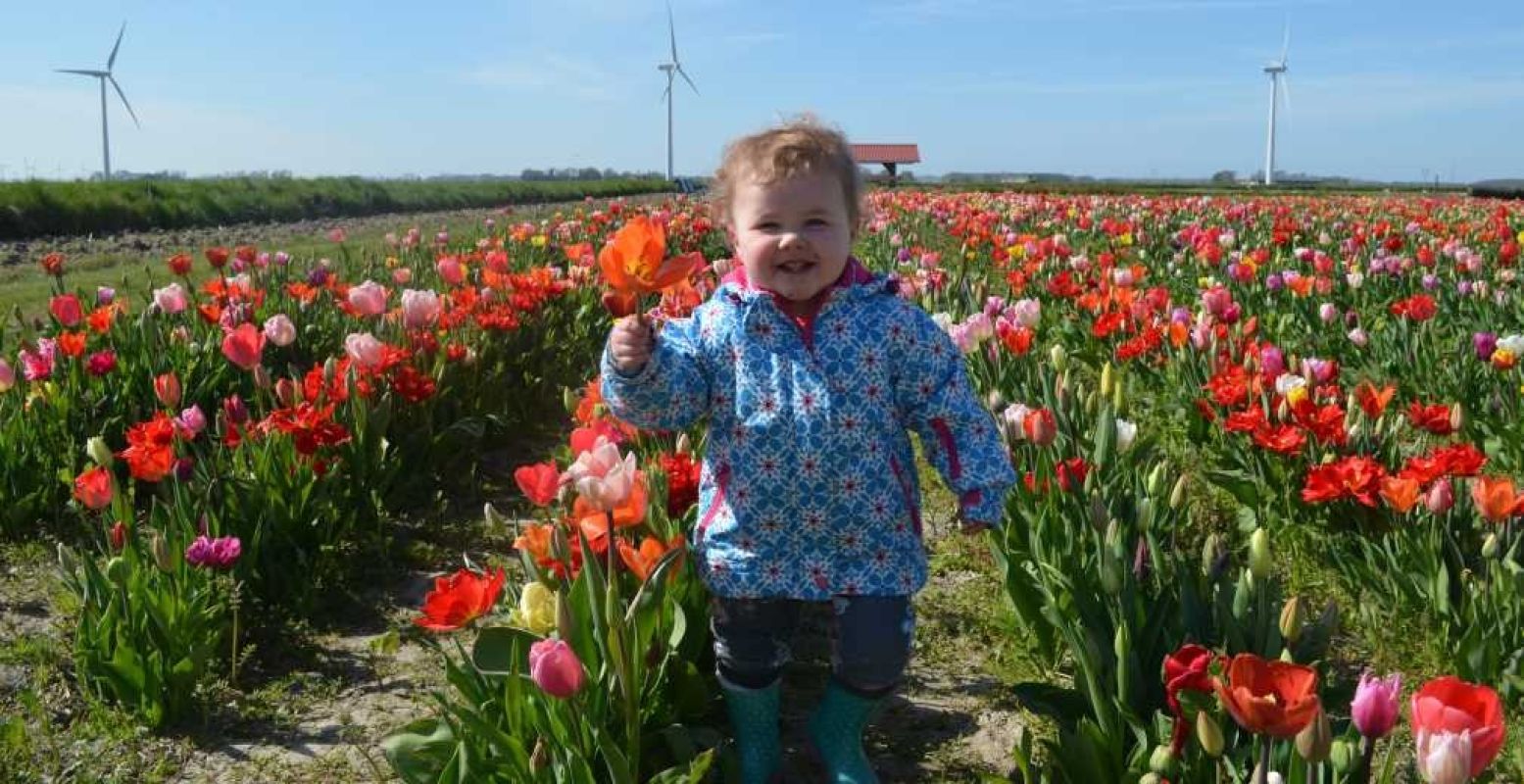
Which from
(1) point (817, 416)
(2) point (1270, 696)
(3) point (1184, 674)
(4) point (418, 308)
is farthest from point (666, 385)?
(4) point (418, 308)

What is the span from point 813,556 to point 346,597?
→ 1.90m

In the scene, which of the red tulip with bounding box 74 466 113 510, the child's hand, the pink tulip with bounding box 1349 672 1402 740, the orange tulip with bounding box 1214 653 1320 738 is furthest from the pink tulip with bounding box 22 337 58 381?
the pink tulip with bounding box 1349 672 1402 740

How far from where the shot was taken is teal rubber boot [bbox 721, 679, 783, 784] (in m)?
2.44

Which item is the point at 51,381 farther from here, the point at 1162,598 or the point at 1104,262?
the point at 1104,262

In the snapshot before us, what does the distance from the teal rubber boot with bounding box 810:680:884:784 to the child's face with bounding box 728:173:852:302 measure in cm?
82

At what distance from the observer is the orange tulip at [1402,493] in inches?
112

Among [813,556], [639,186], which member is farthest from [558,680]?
[639,186]

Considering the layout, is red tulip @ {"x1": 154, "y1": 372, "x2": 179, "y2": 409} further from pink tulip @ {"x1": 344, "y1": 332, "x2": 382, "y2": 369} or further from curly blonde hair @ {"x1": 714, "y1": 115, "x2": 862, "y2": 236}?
curly blonde hair @ {"x1": 714, "y1": 115, "x2": 862, "y2": 236}

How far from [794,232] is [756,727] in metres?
1.02

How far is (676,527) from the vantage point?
277 cm

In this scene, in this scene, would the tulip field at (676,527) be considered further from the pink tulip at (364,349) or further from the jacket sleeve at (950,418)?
the jacket sleeve at (950,418)

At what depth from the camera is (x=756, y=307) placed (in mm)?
2357

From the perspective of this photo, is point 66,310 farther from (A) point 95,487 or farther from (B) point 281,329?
(A) point 95,487

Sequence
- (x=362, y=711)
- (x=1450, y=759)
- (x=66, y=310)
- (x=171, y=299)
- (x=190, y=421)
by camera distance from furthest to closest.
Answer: (x=171, y=299)
(x=66, y=310)
(x=190, y=421)
(x=362, y=711)
(x=1450, y=759)
